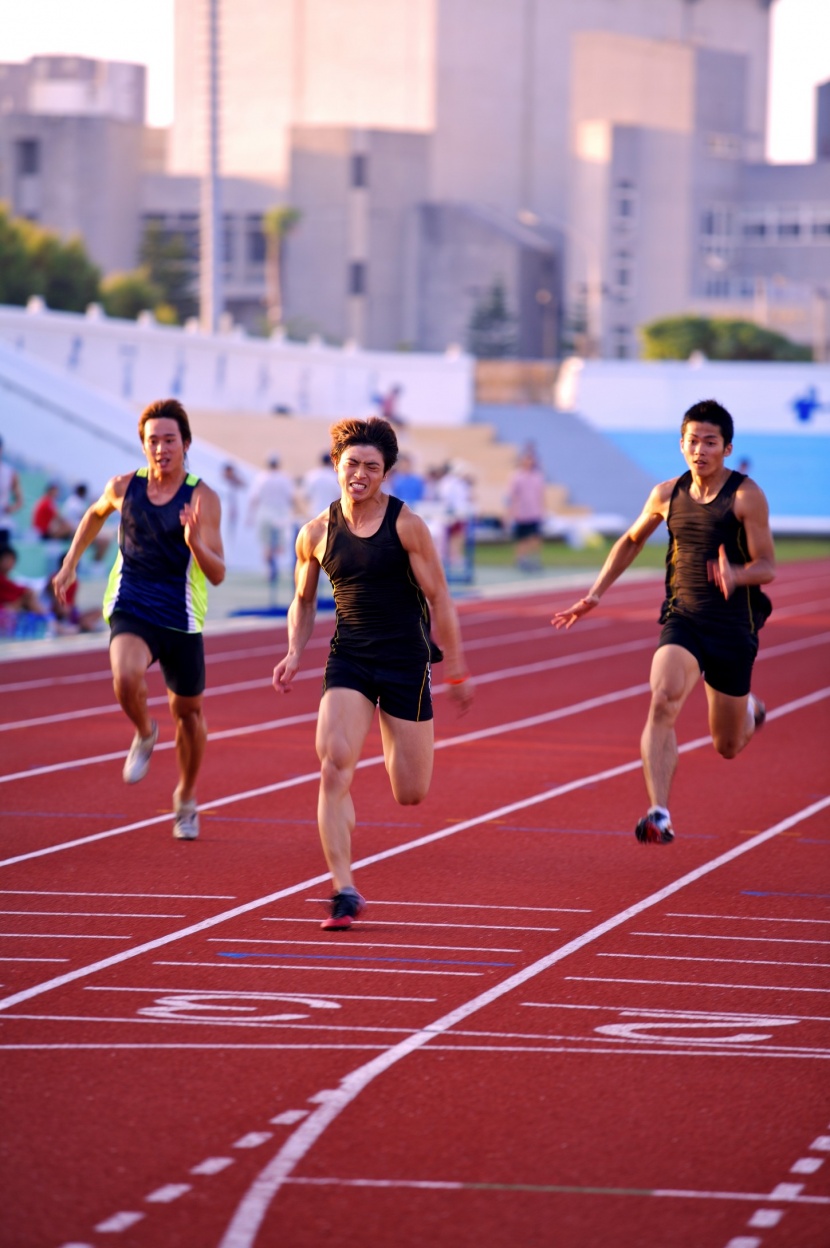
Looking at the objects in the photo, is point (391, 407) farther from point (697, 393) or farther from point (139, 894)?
point (139, 894)

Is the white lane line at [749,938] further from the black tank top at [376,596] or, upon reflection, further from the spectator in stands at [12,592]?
the spectator in stands at [12,592]

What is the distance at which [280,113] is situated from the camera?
102062mm

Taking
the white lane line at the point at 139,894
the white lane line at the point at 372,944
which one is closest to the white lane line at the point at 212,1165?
the white lane line at the point at 372,944

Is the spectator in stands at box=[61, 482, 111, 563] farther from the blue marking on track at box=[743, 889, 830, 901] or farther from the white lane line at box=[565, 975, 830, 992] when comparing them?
the white lane line at box=[565, 975, 830, 992]

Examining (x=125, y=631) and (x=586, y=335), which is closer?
(x=125, y=631)

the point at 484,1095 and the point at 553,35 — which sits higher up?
the point at 553,35

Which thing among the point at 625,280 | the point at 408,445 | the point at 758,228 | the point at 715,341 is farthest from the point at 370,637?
the point at 758,228

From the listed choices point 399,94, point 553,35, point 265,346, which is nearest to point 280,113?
point 399,94

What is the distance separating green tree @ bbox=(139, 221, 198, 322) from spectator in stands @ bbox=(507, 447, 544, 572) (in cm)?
6278

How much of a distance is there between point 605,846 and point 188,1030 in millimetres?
3722

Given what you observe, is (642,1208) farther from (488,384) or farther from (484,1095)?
(488,384)

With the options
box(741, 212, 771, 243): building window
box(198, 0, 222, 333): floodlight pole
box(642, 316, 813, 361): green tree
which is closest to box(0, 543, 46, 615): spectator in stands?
box(198, 0, 222, 333): floodlight pole

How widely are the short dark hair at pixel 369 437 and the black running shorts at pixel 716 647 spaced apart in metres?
1.96

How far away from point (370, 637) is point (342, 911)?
0.99m
